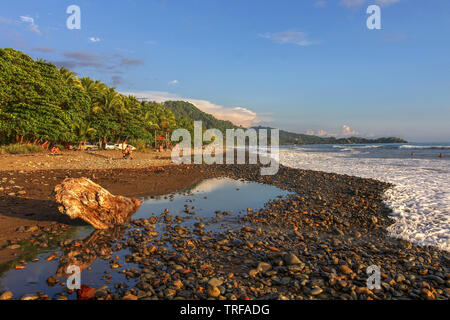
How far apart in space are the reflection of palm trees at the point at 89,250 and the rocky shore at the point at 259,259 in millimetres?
24

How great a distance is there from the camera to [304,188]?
16.2 meters

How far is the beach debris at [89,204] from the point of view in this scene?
781 centimetres

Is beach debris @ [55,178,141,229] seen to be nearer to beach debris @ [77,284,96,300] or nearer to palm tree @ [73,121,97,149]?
beach debris @ [77,284,96,300]

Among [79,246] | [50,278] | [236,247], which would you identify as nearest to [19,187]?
[79,246]

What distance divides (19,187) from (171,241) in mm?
11160

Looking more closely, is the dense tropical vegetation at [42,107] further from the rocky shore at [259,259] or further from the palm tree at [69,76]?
the rocky shore at [259,259]

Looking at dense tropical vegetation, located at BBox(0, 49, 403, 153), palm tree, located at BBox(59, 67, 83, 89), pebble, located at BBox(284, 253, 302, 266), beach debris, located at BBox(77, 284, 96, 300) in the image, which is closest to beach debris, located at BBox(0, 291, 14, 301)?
A: beach debris, located at BBox(77, 284, 96, 300)

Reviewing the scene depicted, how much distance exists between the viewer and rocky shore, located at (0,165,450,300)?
15.4ft

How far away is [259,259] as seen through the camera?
20.2 feet

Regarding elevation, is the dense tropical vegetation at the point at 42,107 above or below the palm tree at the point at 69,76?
below

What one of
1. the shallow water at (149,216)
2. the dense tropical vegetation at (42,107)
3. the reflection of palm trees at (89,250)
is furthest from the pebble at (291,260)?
the dense tropical vegetation at (42,107)

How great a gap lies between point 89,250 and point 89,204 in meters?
2.15

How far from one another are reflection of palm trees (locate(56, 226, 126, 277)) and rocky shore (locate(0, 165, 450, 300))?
0.02 meters
